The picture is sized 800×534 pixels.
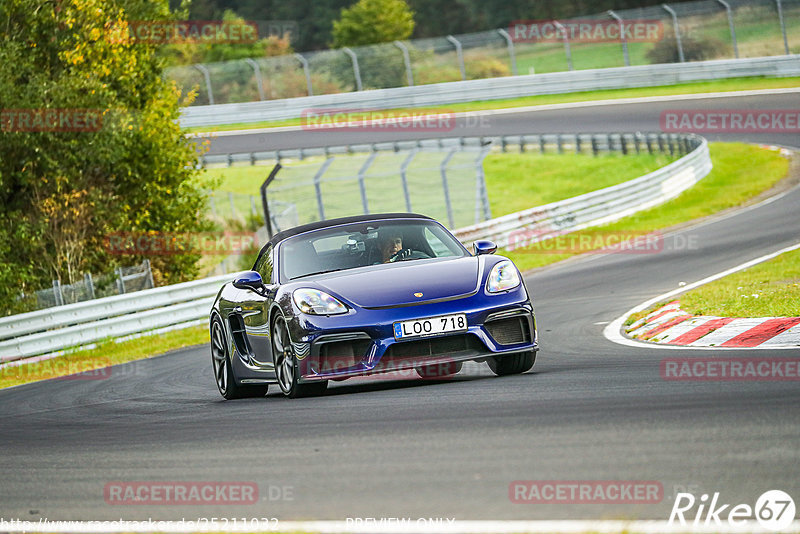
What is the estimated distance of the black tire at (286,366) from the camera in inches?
320

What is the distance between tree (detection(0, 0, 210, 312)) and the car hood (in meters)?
12.1

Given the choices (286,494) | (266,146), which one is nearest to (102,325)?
(286,494)

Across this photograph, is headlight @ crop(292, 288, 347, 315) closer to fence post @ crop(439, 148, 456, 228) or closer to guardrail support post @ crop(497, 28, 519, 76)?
fence post @ crop(439, 148, 456, 228)

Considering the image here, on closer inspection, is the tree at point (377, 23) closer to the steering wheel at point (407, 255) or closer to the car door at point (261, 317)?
the car door at point (261, 317)

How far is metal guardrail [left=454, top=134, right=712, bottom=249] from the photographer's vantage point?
2364 cm

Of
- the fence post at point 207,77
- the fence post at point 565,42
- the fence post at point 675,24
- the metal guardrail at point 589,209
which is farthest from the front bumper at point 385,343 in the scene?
the fence post at point 207,77

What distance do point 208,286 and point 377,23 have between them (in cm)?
6116

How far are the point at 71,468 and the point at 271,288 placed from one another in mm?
2668

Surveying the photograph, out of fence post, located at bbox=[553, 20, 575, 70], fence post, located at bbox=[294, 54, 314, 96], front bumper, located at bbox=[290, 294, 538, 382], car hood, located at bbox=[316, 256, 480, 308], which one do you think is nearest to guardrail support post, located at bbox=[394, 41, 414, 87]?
fence post, located at bbox=[294, 54, 314, 96]

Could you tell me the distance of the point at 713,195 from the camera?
2691cm

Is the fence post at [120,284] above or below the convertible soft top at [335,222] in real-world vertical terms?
below

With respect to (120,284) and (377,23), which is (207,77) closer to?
(120,284)

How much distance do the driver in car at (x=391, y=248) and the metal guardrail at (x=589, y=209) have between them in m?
13.4

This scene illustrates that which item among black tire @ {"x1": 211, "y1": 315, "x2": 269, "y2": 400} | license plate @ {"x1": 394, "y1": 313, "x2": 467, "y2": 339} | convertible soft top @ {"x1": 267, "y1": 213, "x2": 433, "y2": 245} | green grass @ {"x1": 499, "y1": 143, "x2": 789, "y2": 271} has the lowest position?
green grass @ {"x1": 499, "y1": 143, "x2": 789, "y2": 271}
